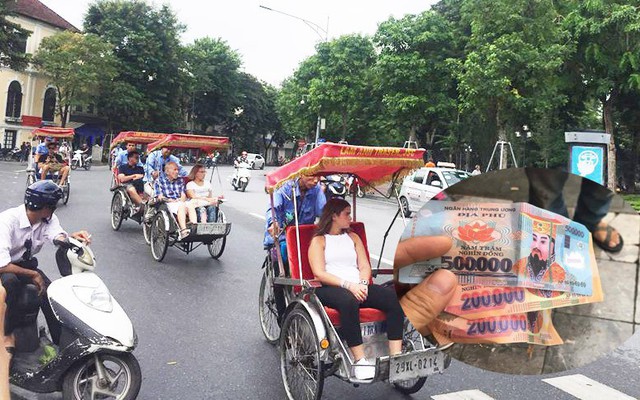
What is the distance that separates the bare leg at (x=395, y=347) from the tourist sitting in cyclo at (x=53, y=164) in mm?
11567

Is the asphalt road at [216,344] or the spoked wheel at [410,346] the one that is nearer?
the spoked wheel at [410,346]

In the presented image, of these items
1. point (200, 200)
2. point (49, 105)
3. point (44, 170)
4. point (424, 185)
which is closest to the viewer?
point (200, 200)

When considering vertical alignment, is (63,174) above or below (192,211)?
above

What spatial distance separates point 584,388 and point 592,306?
80.2 inches

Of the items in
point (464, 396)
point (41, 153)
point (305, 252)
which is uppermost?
point (41, 153)

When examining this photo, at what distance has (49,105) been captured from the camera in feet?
152

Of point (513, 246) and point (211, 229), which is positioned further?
point (211, 229)

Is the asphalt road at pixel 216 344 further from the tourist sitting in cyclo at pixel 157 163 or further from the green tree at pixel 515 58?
the green tree at pixel 515 58

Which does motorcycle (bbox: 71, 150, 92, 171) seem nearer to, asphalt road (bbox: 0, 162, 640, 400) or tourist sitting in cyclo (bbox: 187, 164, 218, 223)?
asphalt road (bbox: 0, 162, 640, 400)

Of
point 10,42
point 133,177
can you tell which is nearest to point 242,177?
point 133,177

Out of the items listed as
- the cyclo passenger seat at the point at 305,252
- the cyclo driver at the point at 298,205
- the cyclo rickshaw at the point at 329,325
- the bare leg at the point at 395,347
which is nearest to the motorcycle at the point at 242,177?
the cyclo driver at the point at 298,205

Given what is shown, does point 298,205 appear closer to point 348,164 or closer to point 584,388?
point 348,164

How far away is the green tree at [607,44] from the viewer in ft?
68.1

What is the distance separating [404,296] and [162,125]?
160ft
